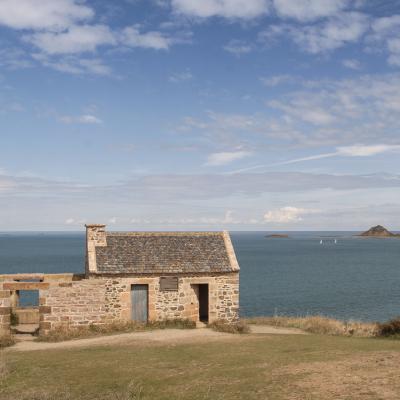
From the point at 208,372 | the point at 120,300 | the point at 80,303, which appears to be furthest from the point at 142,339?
the point at 208,372

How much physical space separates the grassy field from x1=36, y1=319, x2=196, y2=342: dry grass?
323 centimetres

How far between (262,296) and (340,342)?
96.7ft

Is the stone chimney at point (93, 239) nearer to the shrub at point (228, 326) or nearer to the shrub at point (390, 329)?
the shrub at point (228, 326)

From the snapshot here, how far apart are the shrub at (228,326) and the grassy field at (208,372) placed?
4305 millimetres

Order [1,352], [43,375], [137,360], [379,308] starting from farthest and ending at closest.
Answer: [379,308]
[1,352]
[137,360]
[43,375]

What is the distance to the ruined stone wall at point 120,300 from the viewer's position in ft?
70.8

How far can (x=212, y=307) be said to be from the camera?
23703 millimetres

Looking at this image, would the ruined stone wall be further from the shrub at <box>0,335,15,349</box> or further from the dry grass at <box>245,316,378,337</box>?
the dry grass at <box>245,316,378,337</box>

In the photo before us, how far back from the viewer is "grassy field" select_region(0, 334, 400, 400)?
11.3 meters

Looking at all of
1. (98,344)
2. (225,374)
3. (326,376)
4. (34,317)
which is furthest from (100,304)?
(326,376)

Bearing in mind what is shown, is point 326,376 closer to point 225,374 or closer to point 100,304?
point 225,374

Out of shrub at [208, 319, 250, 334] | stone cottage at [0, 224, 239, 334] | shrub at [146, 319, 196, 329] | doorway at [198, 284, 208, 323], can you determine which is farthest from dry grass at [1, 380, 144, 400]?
doorway at [198, 284, 208, 323]

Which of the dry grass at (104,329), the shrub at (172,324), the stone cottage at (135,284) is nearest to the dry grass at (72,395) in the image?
the dry grass at (104,329)

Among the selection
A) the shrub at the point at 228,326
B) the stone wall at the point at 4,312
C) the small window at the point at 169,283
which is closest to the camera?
the stone wall at the point at 4,312
